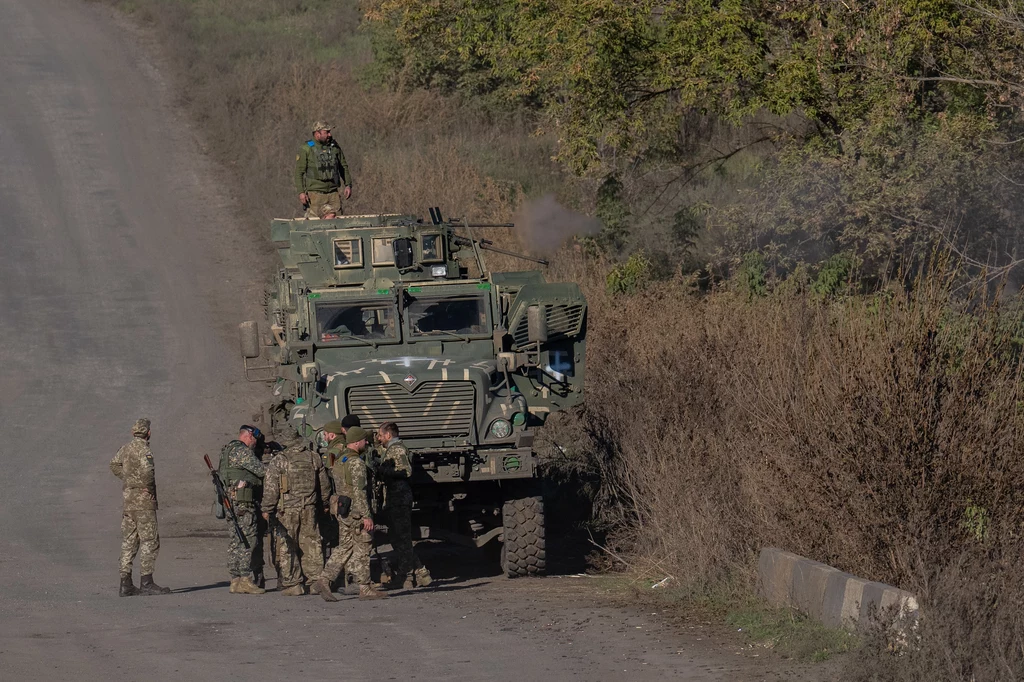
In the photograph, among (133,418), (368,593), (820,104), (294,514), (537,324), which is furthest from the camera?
(133,418)

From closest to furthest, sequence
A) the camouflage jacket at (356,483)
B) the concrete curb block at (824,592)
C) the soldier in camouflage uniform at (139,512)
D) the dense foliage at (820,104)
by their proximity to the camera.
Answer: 1. the concrete curb block at (824,592)
2. the camouflage jacket at (356,483)
3. the soldier in camouflage uniform at (139,512)
4. the dense foliage at (820,104)

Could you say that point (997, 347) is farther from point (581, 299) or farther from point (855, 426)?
point (581, 299)

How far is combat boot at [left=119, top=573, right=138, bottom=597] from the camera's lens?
13.3m

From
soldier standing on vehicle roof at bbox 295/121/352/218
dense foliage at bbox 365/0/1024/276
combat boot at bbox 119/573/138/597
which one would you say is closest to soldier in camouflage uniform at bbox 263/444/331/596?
combat boot at bbox 119/573/138/597

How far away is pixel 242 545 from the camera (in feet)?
44.2

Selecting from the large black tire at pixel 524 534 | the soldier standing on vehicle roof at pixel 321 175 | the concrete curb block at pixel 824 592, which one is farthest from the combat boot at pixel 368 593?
the soldier standing on vehicle roof at pixel 321 175

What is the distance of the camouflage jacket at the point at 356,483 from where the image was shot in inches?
508

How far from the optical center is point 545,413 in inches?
591

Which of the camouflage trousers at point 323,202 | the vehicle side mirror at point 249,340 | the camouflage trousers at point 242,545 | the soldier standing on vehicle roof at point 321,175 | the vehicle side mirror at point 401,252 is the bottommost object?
the camouflage trousers at point 242,545

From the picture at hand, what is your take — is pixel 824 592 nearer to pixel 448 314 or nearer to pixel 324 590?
pixel 324 590

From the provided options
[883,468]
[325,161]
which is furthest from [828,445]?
[325,161]

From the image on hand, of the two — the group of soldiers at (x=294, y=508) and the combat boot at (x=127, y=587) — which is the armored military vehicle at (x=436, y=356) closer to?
the group of soldiers at (x=294, y=508)

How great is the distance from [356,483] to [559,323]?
328 cm

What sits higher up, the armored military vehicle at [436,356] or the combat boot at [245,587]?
the armored military vehicle at [436,356]
